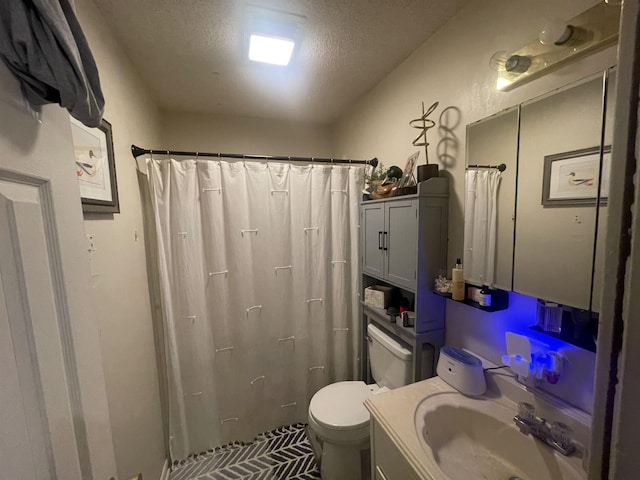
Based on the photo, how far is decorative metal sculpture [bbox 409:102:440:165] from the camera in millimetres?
1382

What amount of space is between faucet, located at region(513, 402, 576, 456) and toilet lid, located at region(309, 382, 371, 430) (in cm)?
76

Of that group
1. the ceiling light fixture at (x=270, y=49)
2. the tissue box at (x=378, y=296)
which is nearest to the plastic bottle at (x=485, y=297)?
the tissue box at (x=378, y=296)

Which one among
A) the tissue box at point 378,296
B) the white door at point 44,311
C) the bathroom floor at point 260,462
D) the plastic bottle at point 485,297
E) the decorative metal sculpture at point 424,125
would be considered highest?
the decorative metal sculpture at point 424,125

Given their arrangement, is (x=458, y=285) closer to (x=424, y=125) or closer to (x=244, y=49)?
→ (x=424, y=125)

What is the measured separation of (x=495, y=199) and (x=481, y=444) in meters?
0.96

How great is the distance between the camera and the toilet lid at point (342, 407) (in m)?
1.40

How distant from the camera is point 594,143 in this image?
78 centimetres

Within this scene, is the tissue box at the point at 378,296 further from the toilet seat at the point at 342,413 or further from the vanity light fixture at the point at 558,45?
the vanity light fixture at the point at 558,45

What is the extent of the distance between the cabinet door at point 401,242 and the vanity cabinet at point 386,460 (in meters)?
0.66

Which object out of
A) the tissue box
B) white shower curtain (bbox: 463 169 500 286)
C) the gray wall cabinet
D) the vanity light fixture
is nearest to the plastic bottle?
white shower curtain (bbox: 463 169 500 286)

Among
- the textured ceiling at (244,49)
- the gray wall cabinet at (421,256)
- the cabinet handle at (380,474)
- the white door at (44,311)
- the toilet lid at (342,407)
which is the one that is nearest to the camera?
the white door at (44,311)

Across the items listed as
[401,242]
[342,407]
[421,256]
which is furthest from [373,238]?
[342,407]

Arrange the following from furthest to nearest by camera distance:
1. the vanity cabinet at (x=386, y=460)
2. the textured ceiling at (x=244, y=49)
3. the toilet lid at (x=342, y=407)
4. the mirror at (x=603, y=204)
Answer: the toilet lid at (x=342, y=407) → the textured ceiling at (x=244, y=49) → the vanity cabinet at (x=386, y=460) → the mirror at (x=603, y=204)

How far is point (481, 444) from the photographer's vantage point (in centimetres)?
98
